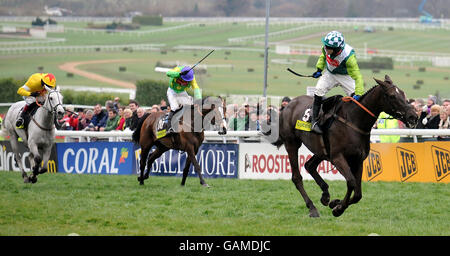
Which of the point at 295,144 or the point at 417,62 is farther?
the point at 417,62

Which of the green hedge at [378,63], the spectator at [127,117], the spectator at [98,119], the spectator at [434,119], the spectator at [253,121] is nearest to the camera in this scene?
the spectator at [434,119]

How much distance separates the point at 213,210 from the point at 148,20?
52104 mm

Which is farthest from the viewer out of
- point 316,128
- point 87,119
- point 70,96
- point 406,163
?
point 70,96

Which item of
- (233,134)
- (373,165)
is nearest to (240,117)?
(233,134)

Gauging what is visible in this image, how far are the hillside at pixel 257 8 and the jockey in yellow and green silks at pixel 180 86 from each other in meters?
31.5

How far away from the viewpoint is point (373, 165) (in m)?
13.1

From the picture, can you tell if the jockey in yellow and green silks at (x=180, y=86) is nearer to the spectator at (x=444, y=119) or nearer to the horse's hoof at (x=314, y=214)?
the horse's hoof at (x=314, y=214)

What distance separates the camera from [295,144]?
9812mm

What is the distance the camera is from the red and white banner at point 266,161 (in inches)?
548

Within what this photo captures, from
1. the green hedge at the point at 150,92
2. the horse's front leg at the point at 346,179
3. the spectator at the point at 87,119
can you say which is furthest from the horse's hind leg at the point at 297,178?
the green hedge at the point at 150,92

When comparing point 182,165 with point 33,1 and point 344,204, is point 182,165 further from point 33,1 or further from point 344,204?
point 33,1

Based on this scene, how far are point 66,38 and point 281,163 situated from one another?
51511mm

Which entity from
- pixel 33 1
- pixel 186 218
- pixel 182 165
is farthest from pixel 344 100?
pixel 33 1

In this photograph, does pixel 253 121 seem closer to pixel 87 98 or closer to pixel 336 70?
pixel 336 70
